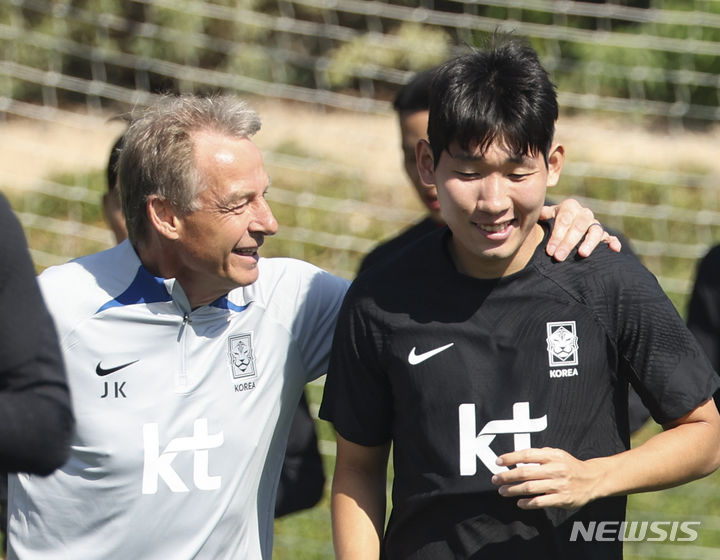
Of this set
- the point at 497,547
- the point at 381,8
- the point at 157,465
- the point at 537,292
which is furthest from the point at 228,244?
the point at 381,8

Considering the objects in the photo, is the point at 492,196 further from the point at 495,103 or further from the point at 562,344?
the point at 562,344

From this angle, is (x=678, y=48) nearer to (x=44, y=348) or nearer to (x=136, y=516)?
(x=136, y=516)

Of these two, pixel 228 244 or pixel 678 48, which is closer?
pixel 228 244

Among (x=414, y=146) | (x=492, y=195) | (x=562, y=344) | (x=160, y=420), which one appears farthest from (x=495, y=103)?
(x=414, y=146)

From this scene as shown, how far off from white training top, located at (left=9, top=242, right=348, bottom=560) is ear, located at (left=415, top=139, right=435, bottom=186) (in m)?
0.50

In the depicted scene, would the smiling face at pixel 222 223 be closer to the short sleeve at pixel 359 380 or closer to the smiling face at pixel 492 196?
the short sleeve at pixel 359 380

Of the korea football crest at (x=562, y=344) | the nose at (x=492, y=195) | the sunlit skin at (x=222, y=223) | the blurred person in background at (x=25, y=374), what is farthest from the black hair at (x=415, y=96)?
the blurred person in background at (x=25, y=374)

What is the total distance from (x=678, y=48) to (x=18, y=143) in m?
4.38

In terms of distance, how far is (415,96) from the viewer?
337cm

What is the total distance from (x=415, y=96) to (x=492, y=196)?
4.11ft

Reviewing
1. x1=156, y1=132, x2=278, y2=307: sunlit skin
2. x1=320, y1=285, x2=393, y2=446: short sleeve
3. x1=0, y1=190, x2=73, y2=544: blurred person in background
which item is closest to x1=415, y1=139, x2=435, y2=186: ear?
x1=320, y1=285, x2=393, y2=446: short sleeve

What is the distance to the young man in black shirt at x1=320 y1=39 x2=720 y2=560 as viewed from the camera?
220 centimetres

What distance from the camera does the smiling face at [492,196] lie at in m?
2.20

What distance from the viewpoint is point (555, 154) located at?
232 cm
